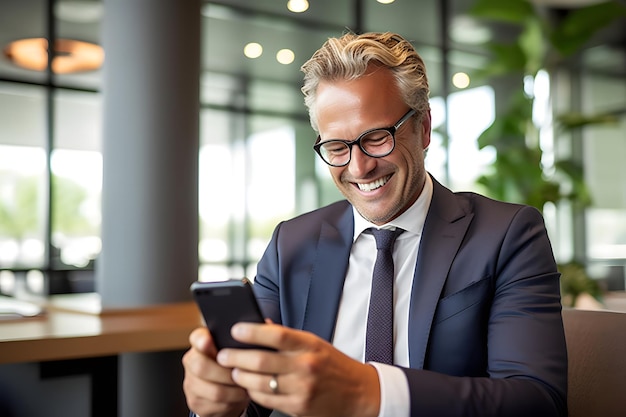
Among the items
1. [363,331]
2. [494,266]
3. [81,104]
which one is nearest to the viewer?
[494,266]

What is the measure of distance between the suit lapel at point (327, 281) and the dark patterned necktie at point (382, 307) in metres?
0.09

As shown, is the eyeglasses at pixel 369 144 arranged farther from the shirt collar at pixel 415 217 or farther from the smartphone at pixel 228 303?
the smartphone at pixel 228 303

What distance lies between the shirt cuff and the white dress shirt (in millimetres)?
328

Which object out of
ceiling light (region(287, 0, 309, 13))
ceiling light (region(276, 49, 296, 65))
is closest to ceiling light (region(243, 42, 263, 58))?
ceiling light (region(276, 49, 296, 65))

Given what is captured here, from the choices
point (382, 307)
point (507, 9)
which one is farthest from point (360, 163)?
point (507, 9)

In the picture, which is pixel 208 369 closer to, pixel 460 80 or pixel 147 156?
pixel 147 156

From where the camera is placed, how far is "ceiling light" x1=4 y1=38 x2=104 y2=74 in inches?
246

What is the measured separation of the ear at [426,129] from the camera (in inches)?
63.0

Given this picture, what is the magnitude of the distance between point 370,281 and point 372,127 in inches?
14.4

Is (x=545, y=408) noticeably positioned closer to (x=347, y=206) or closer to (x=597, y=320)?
(x=597, y=320)

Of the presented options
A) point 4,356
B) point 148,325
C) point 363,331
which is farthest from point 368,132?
point 148,325

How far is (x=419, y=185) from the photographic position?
1585mm

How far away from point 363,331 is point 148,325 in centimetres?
154

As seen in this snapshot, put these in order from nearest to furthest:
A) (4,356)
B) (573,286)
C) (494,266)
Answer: (494,266) < (4,356) < (573,286)
